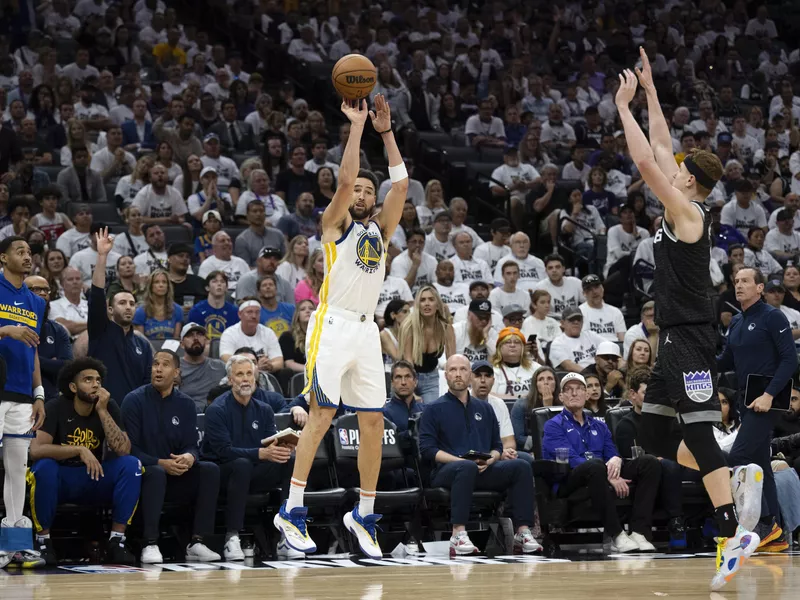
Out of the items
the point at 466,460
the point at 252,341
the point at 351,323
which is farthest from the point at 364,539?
the point at 252,341

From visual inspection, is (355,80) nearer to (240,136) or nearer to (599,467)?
(599,467)

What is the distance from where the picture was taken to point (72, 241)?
12.5 meters

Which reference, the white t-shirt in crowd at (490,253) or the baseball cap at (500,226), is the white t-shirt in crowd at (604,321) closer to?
the white t-shirt in crowd at (490,253)

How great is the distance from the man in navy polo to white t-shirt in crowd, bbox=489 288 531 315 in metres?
2.88

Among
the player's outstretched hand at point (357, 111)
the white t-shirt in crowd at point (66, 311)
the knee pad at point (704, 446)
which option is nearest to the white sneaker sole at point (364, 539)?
the knee pad at point (704, 446)

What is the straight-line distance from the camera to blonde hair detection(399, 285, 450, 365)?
10625mm

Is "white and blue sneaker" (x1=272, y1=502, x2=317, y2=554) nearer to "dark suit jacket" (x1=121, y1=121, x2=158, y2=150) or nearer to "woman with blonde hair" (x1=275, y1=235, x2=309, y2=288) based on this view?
"woman with blonde hair" (x1=275, y1=235, x2=309, y2=288)

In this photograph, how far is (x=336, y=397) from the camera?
641cm

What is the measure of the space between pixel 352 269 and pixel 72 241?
22.2 ft

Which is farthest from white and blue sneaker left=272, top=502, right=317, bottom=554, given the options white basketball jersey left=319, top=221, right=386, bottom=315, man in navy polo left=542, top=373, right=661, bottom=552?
man in navy polo left=542, top=373, right=661, bottom=552

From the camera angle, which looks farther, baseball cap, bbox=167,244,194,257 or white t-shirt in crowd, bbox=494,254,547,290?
white t-shirt in crowd, bbox=494,254,547,290

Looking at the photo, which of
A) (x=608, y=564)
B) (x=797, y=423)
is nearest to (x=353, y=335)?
(x=608, y=564)

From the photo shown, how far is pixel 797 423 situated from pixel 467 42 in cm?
1132

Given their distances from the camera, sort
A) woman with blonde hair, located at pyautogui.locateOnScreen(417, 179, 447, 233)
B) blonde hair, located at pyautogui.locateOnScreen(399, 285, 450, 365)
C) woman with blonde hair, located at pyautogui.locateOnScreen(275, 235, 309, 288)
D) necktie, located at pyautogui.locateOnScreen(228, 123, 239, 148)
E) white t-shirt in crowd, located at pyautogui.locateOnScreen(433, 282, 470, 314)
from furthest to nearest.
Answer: necktie, located at pyautogui.locateOnScreen(228, 123, 239, 148)
woman with blonde hair, located at pyautogui.locateOnScreen(417, 179, 447, 233)
white t-shirt in crowd, located at pyautogui.locateOnScreen(433, 282, 470, 314)
woman with blonde hair, located at pyautogui.locateOnScreen(275, 235, 309, 288)
blonde hair, located at pyautogui.locateOnScreen(399, 285, 450, 365)
